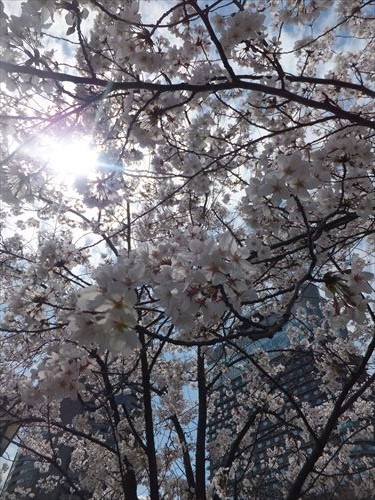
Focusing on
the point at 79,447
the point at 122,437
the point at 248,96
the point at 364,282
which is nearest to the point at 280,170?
the point at 364,282

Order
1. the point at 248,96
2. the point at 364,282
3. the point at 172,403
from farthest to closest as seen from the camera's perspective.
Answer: the point at 172,403
the point at 248,96
the point at 364,282

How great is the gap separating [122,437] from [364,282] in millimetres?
5259

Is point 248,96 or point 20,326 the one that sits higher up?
point 248,96

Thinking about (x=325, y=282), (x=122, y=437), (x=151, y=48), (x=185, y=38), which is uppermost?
(x=185, y=38)

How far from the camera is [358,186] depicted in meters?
3.54

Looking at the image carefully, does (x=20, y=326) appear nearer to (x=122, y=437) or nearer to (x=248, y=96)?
(x=122, y=437)

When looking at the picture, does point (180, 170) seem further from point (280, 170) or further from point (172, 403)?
point (172, 403)

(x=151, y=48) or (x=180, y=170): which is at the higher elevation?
(x=180, y=170)

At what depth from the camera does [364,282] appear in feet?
5.77

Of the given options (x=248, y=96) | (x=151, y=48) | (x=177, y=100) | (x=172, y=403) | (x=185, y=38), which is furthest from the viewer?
(x=172, y=403)

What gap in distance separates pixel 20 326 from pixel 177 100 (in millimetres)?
4101

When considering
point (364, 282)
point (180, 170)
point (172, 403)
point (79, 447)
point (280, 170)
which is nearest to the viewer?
point (364, 282)

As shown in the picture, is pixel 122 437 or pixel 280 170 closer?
pixel 280 170

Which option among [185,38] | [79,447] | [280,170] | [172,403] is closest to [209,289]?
[280,170]
